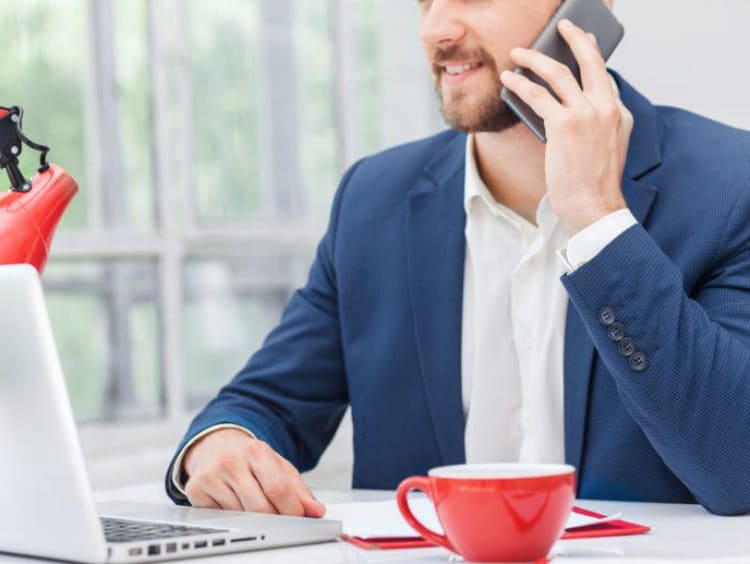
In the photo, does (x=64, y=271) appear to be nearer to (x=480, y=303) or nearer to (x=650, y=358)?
(x=480, y=303)

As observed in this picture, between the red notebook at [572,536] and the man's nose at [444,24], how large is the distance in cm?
77

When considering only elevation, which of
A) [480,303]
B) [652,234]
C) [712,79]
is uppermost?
[712,79]

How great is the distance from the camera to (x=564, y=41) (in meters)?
1.52

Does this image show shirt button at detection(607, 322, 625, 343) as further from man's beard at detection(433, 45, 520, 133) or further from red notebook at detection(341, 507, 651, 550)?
man's beard at detection(433, 45, 520, 133)

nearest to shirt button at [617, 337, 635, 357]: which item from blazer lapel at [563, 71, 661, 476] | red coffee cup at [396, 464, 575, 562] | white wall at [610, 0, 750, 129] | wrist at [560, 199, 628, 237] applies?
wrist at [560, 199, 628, 237]

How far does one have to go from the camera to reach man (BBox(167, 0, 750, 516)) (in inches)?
49.3

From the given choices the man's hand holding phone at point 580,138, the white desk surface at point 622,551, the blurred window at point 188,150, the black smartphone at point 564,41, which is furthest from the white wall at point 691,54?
the blurred window at point 188,150

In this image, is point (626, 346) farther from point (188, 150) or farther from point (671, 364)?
point (188, 150)

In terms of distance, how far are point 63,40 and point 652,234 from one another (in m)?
2.03

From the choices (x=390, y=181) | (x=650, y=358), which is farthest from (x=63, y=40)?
(x=650, y=358)

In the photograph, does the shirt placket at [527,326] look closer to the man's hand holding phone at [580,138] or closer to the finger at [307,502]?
the man's hand holding phone at [580,138]

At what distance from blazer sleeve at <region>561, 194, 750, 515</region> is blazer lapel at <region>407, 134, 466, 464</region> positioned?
14.0 inches

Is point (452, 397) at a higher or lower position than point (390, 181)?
lower

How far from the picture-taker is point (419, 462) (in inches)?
65.4
